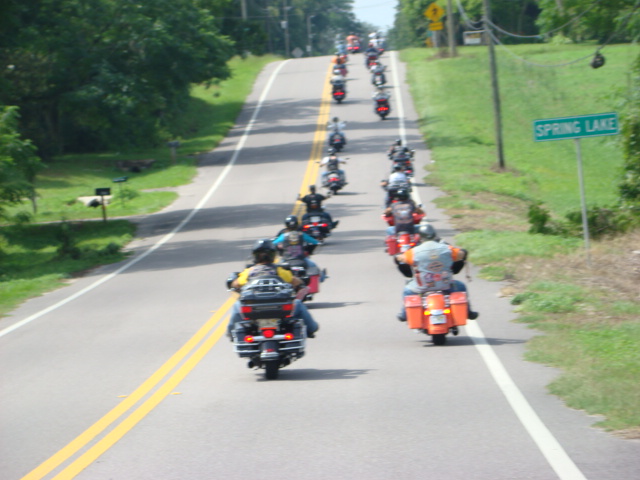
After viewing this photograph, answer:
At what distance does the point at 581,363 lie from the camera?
32.9 feet

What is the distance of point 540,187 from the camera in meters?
38.8

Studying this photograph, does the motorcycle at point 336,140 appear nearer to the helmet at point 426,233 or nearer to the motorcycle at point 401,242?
the motorcycle at point 401,242

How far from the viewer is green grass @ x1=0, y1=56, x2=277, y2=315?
24031 mm

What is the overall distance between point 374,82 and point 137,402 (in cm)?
5435

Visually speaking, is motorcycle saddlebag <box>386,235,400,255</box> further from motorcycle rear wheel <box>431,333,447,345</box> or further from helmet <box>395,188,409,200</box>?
motorcycle rear wheel <box>431,333,447,345</box>

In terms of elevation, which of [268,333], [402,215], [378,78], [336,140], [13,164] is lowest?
[268,333]

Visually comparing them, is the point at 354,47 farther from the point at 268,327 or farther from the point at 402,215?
the point at 268,327

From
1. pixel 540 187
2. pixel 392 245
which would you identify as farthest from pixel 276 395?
pixel 540 187

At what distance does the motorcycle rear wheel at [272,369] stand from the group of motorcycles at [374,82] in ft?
141

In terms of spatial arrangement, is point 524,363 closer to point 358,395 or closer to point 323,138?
point 358,395

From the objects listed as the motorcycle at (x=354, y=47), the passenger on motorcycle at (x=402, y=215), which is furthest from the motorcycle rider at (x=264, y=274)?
the motorcycle at (x=354, y=47)

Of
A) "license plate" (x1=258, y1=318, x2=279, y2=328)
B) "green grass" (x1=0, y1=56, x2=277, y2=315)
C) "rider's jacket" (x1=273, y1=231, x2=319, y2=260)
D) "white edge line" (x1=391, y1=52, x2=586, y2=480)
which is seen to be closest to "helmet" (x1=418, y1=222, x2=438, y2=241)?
"white edge line" (x1=391, y1=52, x2=586, y2=480)

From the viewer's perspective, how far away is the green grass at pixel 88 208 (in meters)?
24.0

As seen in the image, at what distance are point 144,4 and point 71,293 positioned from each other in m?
18.7
